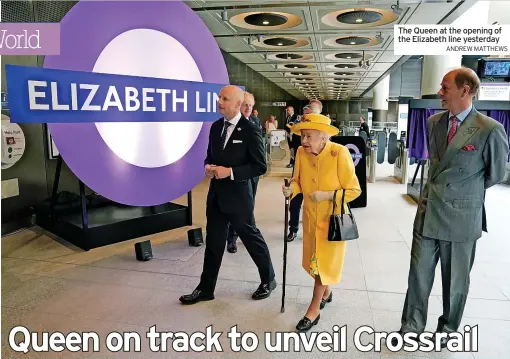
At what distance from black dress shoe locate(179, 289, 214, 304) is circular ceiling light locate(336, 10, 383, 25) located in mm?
5249

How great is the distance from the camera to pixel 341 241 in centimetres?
245

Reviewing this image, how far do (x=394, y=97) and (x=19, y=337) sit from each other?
25.7m

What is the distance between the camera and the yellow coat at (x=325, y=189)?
2.38m

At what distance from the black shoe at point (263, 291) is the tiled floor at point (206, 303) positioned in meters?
0.06

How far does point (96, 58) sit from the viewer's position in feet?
9.23

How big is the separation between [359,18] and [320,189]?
513cm

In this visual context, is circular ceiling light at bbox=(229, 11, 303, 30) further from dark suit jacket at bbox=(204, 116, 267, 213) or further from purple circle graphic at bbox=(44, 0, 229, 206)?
dark suit jacket at bbox=(204, 116, 267, 213)

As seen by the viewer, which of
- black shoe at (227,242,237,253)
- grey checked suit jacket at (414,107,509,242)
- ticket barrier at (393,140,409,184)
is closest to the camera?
grey checked suit jacket at (414,107,509,242)

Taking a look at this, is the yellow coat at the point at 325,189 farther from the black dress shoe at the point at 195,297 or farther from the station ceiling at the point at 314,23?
the station ceiling at the point at 314,23

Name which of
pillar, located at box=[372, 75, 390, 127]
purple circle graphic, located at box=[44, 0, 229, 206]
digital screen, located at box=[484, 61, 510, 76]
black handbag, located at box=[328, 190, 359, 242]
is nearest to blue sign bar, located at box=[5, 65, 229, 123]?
purple circle graphic, located at box=[44, 0, 229, 206]

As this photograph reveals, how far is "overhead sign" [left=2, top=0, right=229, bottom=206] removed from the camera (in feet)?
8.55

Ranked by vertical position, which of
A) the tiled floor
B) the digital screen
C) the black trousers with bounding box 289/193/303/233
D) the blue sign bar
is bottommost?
the tiled floor

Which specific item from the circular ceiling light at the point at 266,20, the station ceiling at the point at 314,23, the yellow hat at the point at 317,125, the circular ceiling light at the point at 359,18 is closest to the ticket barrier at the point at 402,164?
the station ceiling at the point at 314,23

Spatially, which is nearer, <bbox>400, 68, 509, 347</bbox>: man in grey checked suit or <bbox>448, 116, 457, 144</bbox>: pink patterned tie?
<bbox>400, 68, 509, 347</bbox>: man in grey checked suit
